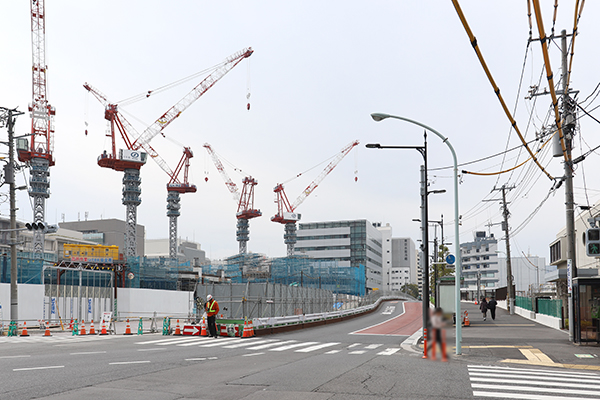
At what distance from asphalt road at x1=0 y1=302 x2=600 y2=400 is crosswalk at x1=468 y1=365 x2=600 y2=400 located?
12 cm

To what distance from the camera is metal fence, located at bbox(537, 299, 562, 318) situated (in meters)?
34.3

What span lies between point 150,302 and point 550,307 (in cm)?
3986

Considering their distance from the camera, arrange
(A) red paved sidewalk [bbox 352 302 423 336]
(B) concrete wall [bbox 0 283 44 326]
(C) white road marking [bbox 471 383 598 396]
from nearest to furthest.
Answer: (C) white road marking [bbox 471 383 598 396], (A) red paved sidewalk [bbox 352 302 423 336], (B) concrete wall [bbox 0 283 44 326]

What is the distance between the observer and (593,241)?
17.2 meters

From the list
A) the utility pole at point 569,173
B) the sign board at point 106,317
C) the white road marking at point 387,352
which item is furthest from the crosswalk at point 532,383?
the sign board at point 106,317

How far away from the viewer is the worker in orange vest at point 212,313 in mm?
25719

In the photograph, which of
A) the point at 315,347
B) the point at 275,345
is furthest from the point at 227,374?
the point at 275,345

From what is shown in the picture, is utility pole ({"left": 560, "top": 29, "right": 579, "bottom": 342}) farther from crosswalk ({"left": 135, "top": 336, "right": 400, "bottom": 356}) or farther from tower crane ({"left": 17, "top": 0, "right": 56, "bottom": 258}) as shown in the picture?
tower crane ({"left": 17, "top": 0, "right": 56, "bottom": 258})

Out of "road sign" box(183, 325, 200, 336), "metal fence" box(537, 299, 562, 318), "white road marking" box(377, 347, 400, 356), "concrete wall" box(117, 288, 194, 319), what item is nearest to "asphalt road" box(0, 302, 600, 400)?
"white road marking" box(377, 347, 400, 356)

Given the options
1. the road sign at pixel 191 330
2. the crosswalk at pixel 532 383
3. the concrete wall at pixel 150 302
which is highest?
the crosswalk at pixel 532 383

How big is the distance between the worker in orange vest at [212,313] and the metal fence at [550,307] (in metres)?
21.0

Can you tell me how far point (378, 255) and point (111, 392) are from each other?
185528mm

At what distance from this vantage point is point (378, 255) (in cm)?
19325

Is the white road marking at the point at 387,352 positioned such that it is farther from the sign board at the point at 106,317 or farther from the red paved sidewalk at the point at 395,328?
the sign board at the point at 106,317
